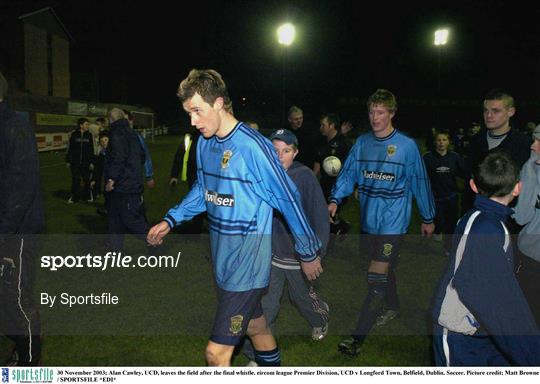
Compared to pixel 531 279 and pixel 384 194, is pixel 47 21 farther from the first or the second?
pixel 531 279

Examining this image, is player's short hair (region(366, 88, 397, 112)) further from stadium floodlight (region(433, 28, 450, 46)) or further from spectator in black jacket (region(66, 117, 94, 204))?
stadium floodlight (region(433, 28, 450, 46))

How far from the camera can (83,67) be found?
59.5 metres

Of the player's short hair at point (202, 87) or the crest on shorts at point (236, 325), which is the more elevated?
the player's short hair at point (202, 87)

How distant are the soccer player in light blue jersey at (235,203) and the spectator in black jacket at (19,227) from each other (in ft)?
4.13

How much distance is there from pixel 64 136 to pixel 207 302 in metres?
29.1

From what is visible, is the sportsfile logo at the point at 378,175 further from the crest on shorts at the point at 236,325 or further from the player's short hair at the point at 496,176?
the crest on shorts at the point at 236,325

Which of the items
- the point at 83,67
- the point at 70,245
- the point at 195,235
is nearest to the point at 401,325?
the point at 195,235

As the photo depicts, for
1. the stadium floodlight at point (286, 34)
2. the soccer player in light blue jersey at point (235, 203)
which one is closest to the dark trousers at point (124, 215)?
the soccer player in light blue jersey at point (235, 203)

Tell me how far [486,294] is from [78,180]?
1220cm

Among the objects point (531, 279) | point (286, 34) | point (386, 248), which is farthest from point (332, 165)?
point (286, 34)

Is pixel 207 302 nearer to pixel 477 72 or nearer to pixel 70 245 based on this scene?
→ pixel 70 245

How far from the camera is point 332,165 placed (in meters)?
8.34

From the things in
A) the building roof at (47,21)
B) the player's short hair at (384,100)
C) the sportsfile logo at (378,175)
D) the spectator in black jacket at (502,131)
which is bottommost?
the sportsfile logo at (378,175)

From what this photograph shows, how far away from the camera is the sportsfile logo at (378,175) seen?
4.83 m
